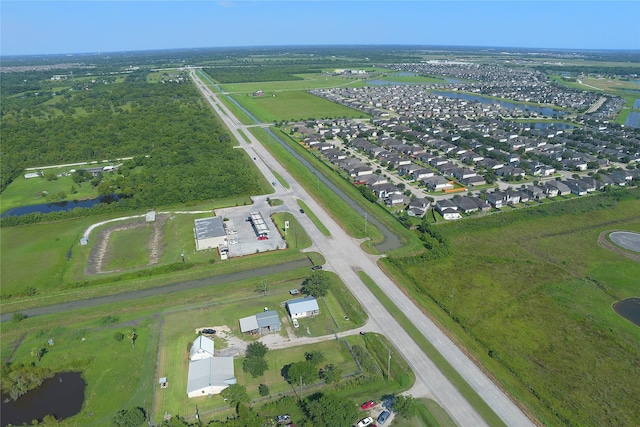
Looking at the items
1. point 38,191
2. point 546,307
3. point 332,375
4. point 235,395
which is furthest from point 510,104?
point 235,395

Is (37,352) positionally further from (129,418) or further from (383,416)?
(383,416)

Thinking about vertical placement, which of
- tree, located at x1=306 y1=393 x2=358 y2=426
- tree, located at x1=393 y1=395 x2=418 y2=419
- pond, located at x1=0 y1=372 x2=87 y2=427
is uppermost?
tree, located at x1=306 y1=393 x2=358 y2=426

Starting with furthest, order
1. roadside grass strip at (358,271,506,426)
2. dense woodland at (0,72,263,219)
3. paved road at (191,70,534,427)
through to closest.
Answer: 1. dense woodland at (0,72,263,219)
2. paved road at (191,70,534,427)
3. roadside grass strip at (358,271,506,426)

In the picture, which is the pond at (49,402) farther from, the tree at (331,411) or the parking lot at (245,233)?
the parking lot at (245,233)

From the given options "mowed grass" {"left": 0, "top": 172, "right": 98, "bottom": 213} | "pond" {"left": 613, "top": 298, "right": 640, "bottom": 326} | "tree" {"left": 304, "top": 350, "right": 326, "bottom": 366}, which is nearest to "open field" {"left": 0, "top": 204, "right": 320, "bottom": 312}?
"mowed grass" {"left": 0, "top": 172, "right": 98, "bottom": 213}

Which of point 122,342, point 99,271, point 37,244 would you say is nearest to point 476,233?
point 122,342

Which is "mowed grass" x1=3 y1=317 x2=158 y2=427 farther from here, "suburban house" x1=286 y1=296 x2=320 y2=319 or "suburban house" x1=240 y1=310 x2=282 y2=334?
"suburban house" x1=286 y1=296 x2=320 y2=319
